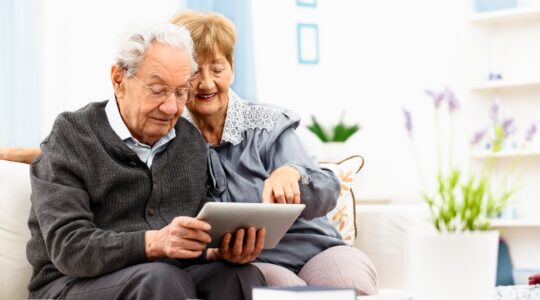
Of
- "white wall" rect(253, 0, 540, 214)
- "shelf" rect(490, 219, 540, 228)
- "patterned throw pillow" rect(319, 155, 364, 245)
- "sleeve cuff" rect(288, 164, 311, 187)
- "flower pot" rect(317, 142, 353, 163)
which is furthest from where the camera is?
"white wall" rect(253, 0, 540, 214)

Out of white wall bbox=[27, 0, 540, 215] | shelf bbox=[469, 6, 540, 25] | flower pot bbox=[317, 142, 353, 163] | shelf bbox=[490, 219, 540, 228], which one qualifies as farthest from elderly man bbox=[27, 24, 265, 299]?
shelf bbox=[469, 6, 540, 25]

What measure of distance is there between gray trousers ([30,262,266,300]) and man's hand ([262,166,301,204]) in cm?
19

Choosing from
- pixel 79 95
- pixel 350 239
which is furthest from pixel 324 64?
pixel 350 239

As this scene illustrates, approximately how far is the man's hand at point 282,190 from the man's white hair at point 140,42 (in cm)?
41

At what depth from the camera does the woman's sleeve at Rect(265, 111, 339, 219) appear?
2.27m

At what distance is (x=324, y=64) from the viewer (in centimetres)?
532

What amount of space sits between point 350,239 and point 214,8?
2104mm

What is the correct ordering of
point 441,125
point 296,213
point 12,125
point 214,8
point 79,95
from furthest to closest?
point 441,125 < point 214,8 < point 79,95 < point 12,125 < point 296,213

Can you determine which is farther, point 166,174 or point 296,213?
point 166,174

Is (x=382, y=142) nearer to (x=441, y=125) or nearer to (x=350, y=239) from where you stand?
(x=441, y=125)

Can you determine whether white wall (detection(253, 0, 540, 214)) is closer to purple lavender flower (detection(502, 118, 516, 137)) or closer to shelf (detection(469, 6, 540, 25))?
shelf (detection(469, 6, 540, 25))

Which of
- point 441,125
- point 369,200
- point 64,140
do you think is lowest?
point 369,200

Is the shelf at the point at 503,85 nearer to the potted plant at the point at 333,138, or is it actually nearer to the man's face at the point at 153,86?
the potted plant at the point at 333,138

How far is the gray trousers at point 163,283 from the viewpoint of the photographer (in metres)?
1.80
